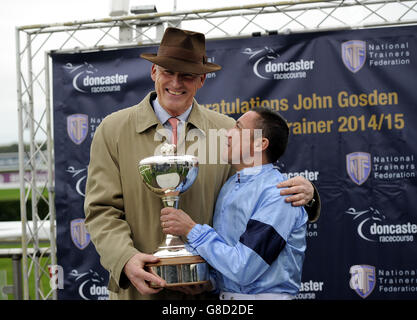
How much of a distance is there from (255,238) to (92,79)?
3003 millimetres

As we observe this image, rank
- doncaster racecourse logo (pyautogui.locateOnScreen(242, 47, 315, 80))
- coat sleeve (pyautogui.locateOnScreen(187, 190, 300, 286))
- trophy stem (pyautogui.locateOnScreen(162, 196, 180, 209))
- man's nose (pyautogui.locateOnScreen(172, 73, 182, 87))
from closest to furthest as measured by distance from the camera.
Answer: coat sleeve (pyautogui.locateOnScreen(187, 190, 300, 286))
trophy stem (pyautogui.locateOnScreen(162, 196, 180, 209))
man's nose (pyautogui.locateOnScreen(172, 73, 182, 87))
doncaster racecourse logo (pyautogui.locateOnScreen(242, 47, 315, 80))

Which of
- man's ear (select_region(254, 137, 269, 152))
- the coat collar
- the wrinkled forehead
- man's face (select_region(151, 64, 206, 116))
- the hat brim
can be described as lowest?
man's ear (select_region(254, 137, 269, 152))

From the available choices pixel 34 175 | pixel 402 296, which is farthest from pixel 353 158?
pixel 34 175

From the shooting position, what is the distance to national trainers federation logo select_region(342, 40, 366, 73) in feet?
12.3

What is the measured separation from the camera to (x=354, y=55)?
375 cm

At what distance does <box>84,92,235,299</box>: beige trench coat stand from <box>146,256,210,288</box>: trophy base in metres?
0.19

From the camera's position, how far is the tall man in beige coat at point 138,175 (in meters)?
1.81

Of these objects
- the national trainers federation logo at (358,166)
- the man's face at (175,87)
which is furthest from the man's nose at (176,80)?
the national trainers federation logo at (358,166)

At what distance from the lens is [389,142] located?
→ 146 inches

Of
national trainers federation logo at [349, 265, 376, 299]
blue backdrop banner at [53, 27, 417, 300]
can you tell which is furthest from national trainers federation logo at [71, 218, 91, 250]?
national trainers federation logo at [349, 265, 376, 299]

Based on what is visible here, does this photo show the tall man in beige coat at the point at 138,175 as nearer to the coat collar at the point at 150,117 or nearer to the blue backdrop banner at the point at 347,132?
the coat collar at the point at 150,117

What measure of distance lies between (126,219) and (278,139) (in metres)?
0.68

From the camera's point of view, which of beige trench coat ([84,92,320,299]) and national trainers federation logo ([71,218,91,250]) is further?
national trainers federation logo ([71,218,91,250])

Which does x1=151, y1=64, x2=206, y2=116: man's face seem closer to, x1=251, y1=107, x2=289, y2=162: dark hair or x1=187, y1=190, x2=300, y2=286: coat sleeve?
x1=251, y1=107, x2=289, y2=162: dark hair
